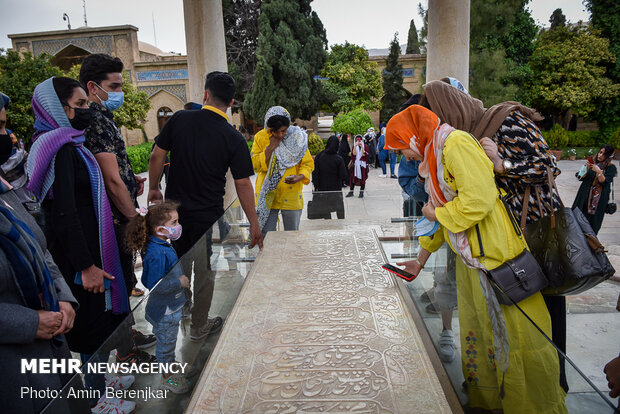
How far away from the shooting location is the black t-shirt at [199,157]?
2740 mm

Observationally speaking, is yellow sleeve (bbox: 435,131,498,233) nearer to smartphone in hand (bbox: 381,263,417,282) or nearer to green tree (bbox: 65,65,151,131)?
smartphone in hand (bbox: 381,263,417,282)

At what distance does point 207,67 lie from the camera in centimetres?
474

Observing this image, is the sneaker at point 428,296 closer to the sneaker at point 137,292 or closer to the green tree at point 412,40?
the sneaker at point 137,292

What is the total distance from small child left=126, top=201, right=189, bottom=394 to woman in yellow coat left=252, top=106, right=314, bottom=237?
1454 mm

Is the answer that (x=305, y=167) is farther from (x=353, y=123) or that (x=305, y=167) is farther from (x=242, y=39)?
(x=242, y=39)

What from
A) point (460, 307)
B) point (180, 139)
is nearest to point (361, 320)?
point (460, 307)

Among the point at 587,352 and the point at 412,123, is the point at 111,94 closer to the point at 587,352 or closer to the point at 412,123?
the point at 412,123

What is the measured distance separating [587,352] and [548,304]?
1150mm

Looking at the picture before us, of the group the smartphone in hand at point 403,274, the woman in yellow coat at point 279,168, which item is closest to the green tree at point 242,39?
the woman in yellow coat at point 279,168

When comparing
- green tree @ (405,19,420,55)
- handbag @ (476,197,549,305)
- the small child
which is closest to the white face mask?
the small child

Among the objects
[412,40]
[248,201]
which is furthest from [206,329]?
[412,40]

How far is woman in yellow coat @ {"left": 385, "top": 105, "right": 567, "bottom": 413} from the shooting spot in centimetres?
149

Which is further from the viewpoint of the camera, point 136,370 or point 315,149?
point 315,149

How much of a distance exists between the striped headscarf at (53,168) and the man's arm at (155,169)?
61cm
